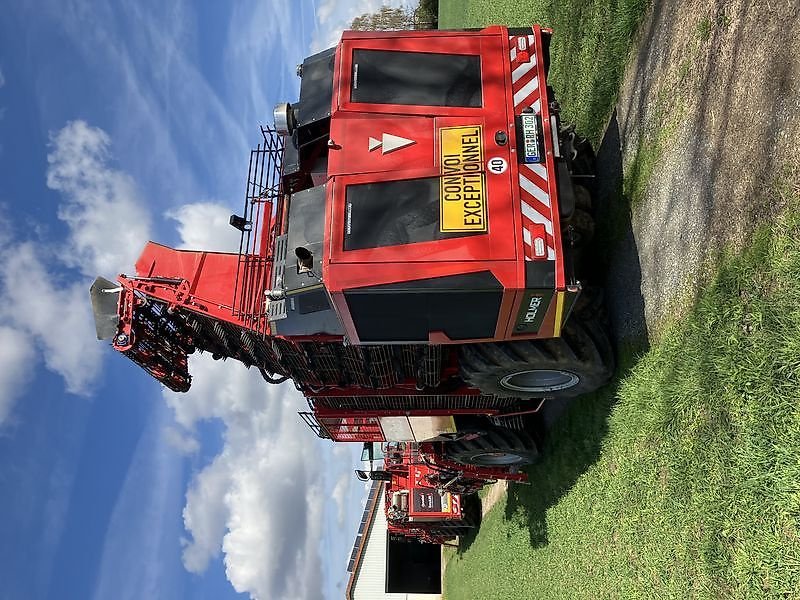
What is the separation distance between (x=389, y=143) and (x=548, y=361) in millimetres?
2674

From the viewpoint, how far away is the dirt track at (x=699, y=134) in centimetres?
411

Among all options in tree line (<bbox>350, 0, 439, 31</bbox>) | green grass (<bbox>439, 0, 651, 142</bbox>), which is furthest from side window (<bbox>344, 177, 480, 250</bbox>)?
tree line (<bbox>350, 0, 439, 31</bbox>)

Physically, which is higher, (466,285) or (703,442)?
(466,285)

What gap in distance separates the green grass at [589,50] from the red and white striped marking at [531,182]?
5.95ft

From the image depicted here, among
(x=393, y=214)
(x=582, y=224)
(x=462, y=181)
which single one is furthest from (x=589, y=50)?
(x=393, y=214)

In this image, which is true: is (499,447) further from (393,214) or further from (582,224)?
(393,214)

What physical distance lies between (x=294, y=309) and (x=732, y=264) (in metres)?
3.66

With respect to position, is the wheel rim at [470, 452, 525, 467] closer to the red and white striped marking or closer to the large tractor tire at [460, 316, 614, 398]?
the large tractor tire at [460, 316, 614, 398]

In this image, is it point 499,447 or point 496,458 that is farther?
point 496,458

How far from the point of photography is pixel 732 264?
4.44m

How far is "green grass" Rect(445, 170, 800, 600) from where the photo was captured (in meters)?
3.84

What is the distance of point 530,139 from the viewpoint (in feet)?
18.1

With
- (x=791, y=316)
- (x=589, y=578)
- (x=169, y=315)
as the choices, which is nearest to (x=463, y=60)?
(x=791, y=316)

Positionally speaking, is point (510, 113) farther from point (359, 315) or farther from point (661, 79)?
point (359, 315)
